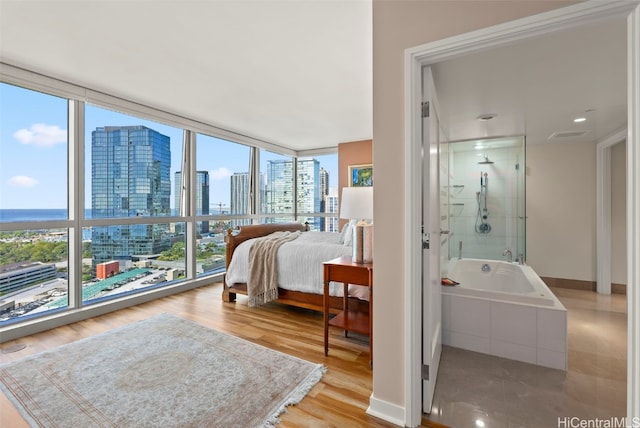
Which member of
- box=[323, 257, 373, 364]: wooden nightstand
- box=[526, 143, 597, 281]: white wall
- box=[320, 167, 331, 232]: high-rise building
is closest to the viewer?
box=[323, 257, 373, 364]: wooden nightstand

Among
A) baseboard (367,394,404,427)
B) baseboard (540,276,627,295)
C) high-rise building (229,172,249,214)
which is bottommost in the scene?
baseboard (367,394,404,427)

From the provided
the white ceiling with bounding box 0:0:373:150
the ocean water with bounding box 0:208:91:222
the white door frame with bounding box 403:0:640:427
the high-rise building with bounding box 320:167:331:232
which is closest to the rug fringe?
the white door frame with bounding box 403:0:640:427

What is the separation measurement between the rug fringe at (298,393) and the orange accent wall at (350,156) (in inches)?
153

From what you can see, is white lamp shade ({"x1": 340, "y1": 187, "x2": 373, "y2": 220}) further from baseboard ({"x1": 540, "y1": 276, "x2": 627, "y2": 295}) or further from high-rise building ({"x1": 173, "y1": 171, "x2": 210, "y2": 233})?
baseboard ({"x1": 540, "y1": 276, "x2": 627, "y2": 295})

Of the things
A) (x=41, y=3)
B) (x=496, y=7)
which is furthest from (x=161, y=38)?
(x=496, y=7)

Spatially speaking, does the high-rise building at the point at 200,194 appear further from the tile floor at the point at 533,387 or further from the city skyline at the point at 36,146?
the tile floor at the point at 533,387

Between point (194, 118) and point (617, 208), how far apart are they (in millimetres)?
6199

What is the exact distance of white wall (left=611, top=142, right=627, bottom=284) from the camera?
3.82 metres

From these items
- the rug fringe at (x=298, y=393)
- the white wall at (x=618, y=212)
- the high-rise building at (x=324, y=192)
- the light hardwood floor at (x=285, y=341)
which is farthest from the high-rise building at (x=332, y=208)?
the white wall at (x=618, y=212)

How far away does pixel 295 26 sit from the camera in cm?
211

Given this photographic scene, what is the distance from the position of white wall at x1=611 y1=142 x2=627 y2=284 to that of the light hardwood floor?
3940 millimetres

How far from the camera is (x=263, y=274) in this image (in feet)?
10.8

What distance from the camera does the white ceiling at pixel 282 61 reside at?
1.91m

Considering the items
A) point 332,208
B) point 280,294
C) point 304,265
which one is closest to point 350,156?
point 332,208
